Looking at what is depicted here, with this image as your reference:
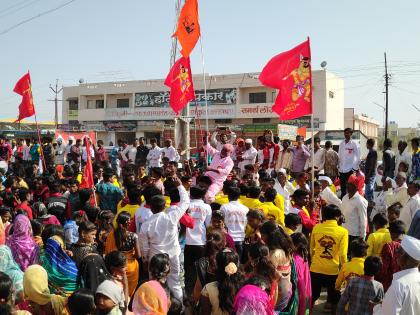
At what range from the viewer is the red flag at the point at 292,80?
8.82 m

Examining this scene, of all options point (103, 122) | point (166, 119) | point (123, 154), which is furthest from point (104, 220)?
point (103, 122)

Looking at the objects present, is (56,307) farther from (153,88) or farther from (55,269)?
(153,88)

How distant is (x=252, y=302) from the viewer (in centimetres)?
360

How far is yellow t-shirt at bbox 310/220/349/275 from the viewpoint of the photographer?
5668 mm

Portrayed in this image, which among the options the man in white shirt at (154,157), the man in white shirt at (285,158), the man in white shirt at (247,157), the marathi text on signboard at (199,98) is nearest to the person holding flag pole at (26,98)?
the man in white shirt at (154,157)

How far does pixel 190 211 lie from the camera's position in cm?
621

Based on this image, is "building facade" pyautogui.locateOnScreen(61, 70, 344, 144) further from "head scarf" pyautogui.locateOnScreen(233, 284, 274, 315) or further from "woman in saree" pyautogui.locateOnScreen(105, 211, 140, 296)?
"head scarf" pyautogui.locateOnScreen(233, 284, 274, 315)

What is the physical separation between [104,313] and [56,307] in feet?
2.36

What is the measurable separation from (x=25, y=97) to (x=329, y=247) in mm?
11011

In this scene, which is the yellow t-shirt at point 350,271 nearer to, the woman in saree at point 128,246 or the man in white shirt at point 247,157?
the woman in saree at point 128,246

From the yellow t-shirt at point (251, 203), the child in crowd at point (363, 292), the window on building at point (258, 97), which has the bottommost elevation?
the child in crowd at point (363, 292)

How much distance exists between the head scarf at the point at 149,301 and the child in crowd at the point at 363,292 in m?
1.77

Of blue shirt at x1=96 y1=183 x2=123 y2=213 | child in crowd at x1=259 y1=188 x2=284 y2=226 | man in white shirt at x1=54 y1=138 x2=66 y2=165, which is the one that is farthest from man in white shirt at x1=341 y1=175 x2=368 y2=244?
man in white shirt at x1=54 y1=138 x2=66 y2=165

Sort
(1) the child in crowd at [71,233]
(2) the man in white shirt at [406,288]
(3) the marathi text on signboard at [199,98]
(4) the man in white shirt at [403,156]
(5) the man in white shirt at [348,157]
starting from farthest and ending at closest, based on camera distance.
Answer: (3) the marathi text on signboard at [199,98]
(5) the man in white shirt at [348,157]
(4) the man in white shirt at [403,156]
(1) the child in crowd at [71,233]
(2) the man in white shirt at [406,288]
